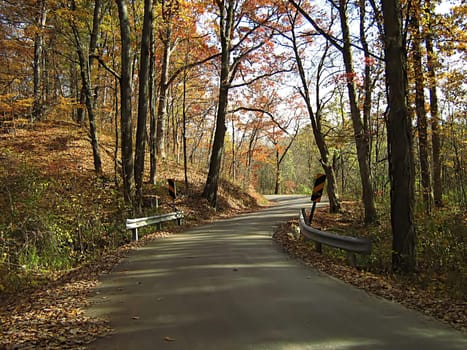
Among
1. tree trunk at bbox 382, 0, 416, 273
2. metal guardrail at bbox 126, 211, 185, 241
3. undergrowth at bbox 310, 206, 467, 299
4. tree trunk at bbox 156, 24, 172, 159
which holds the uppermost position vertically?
tree trunk at bbox 156, 24, 172, 159

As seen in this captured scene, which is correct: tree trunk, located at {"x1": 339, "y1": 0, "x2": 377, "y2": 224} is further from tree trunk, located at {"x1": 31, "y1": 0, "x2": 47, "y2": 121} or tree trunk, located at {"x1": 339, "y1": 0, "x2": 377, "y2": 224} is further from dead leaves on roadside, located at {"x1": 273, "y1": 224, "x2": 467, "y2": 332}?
tree trunk, located at {"x1": 31, "y1": 0, "x2": 47, "y2": 121}

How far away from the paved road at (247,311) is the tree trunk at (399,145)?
6.18ft

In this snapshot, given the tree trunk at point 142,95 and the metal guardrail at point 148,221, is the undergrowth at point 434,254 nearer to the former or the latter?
the metal guardrail at point 148,221

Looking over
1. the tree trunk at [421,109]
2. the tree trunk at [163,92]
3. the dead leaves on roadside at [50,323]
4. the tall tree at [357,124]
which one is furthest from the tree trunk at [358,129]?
the dead leaves on roadside at [50,323]

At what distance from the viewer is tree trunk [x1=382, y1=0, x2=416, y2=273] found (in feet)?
25.7

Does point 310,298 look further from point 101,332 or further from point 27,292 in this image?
point 27,292

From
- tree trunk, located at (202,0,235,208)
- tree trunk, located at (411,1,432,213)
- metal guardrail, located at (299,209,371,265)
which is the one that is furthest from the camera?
tree trunk, located at (202,0,235,208)

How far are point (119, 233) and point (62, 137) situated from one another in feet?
46.1

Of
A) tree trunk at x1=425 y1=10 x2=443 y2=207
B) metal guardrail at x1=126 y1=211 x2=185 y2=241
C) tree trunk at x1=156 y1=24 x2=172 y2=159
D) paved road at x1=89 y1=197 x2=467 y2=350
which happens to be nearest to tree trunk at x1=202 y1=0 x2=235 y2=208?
tree trunk at x1=156 y1=24 x2=172 y2=159

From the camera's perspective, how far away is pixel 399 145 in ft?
25.8

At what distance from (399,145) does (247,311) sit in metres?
4.82

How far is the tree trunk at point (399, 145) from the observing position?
25.7 ft

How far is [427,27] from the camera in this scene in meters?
14.9

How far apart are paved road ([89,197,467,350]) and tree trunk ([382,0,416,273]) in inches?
74.2
